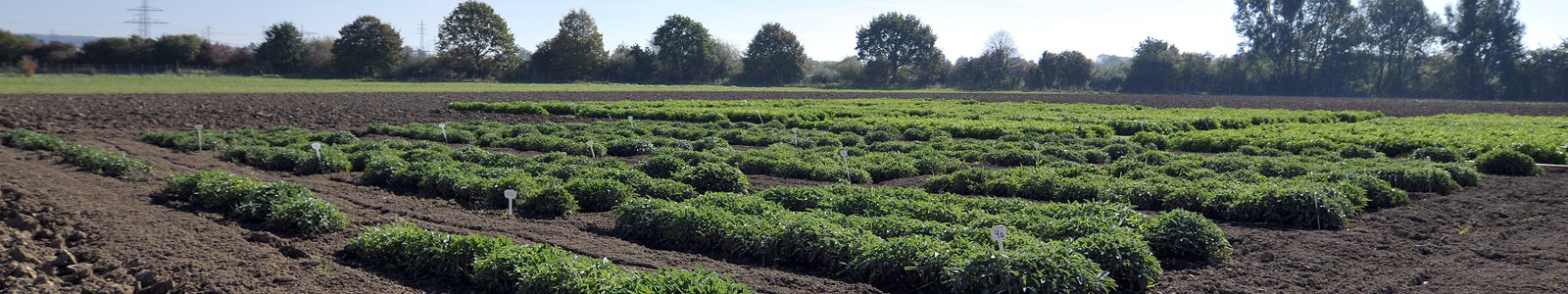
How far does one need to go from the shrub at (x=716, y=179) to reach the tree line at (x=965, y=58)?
76.2 metres

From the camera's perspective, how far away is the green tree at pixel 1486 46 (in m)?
79.5

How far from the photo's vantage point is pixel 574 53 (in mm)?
89562

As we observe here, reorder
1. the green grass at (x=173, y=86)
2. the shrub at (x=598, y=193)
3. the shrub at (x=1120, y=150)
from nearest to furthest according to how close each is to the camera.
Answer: the shrub at (x=598, y=193), the shrub at (x=1120, y=150), the green grass at (x=173, y=86)

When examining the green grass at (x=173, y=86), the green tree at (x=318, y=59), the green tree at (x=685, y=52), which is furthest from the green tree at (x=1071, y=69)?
the green tree at (x=318, y=59)

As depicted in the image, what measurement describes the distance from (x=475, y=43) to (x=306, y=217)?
8466 cm

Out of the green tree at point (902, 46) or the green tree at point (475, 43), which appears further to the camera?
Result: the green tree at point (902, 46)

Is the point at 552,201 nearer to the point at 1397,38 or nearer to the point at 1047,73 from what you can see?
the point at 1047,73

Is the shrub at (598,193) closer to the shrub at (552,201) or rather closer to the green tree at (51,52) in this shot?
the shrub at (552,201)

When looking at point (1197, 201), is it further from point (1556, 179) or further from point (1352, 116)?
point (1352, 116)

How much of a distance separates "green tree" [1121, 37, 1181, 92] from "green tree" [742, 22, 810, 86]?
38.4m

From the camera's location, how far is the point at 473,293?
670 cm

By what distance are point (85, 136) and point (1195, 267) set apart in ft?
77.5

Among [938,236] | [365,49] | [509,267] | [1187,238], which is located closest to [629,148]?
[938,236]

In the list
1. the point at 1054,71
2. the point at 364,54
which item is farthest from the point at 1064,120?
the point at 1054,71
